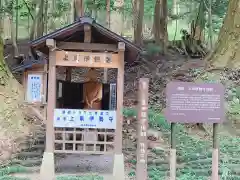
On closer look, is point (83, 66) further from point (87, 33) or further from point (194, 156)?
point (194, 156)

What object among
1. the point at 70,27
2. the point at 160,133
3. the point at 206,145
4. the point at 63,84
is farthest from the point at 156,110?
the point at 70,27

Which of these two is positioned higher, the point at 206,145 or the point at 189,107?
the point at 189,107


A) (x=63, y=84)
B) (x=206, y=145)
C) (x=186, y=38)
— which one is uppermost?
(x=186, y=38)

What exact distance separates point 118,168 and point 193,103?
8.65 ft

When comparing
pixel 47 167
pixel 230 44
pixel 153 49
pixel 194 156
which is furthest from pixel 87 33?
pixel 153 49

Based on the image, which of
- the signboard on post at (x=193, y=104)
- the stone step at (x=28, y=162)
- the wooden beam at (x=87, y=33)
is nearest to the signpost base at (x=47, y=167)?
the stone step at (x=28, y=162)

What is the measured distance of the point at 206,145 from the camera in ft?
35.8

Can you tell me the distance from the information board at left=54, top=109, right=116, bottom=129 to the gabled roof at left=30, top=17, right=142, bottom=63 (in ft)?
4.60

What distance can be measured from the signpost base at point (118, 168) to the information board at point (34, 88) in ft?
9.94

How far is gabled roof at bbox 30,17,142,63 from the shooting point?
8586mm

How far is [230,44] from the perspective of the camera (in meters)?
14.3

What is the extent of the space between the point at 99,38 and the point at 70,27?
1034 millimetres

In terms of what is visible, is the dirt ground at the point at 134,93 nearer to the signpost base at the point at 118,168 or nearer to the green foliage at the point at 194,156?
the signpost base at the point at 118,168

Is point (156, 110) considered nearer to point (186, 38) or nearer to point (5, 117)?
point (5, 117)
